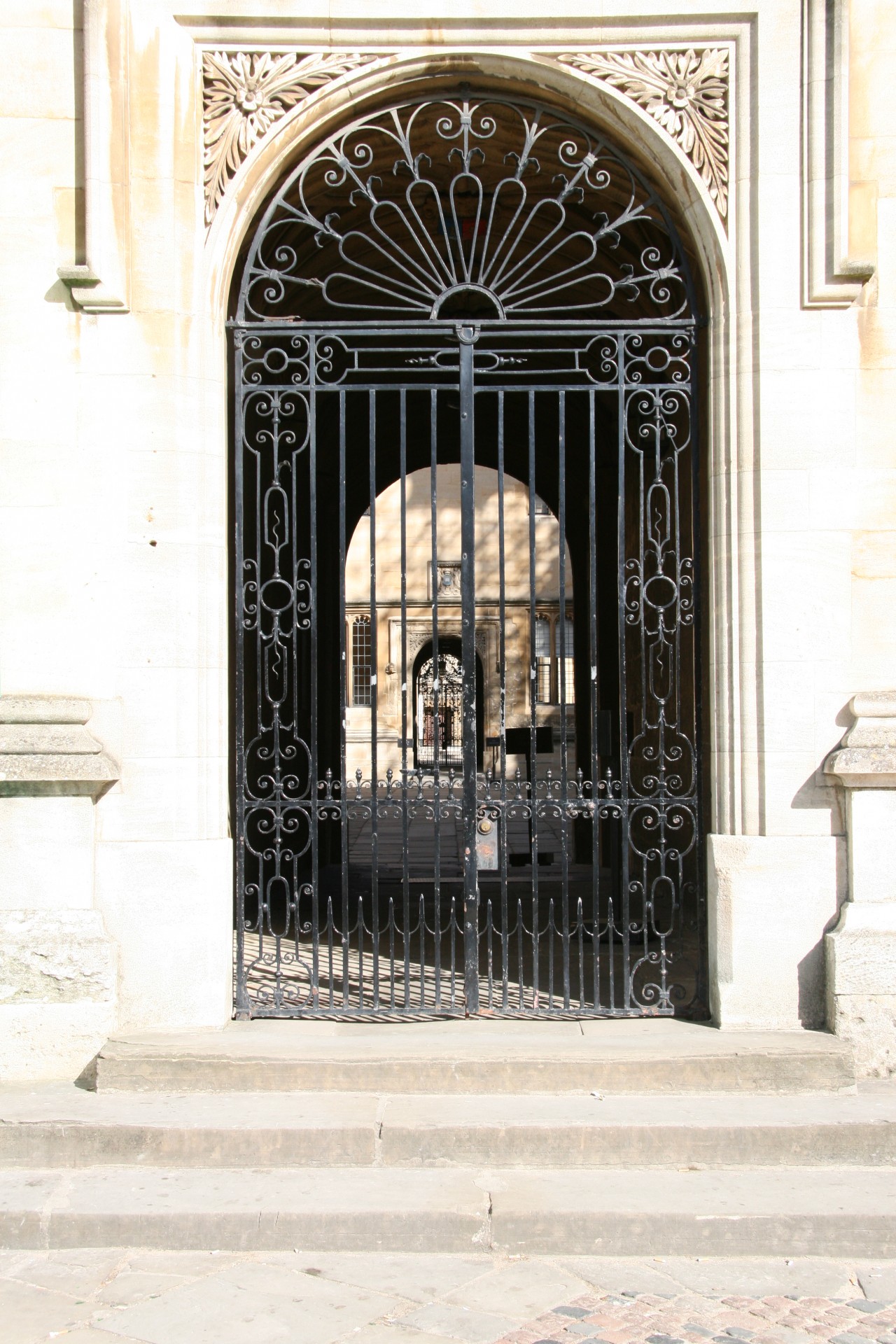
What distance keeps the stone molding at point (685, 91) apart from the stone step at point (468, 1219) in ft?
14.8

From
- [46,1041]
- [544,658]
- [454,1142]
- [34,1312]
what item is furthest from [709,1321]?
[544,658]

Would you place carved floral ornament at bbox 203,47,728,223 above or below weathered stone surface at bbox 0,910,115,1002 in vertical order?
above

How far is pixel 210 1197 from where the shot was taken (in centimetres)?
451

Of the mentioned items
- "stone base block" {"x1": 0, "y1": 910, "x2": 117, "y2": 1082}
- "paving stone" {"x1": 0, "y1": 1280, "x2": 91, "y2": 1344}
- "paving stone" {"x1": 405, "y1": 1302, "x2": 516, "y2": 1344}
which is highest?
"stone base block" {"x1": 0, "y1": 910, "x2": 117, "y2": 1082}

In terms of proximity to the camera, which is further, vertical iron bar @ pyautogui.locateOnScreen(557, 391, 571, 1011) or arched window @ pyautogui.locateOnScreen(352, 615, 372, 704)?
arched window @ pyautogui.locateOnScreen(352, 615, 372, 704)

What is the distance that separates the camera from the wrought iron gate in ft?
20.0

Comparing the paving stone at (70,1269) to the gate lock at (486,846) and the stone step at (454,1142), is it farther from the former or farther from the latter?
the gate lock at (486,846)

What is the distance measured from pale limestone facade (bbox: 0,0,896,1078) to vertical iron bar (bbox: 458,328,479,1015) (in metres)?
1.19

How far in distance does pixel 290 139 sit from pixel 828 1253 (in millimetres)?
5490

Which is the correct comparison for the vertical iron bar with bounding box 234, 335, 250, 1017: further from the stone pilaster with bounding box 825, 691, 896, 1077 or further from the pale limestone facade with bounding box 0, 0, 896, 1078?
the stone pilaster with bounding box 825, 691, 896, 1077

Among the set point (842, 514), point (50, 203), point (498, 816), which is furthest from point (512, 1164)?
point (50, 203)

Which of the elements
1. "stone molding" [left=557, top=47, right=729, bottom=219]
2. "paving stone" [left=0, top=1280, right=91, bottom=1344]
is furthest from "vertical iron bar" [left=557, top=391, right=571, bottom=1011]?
"paving stone" [left=0, top=1280, right=91, bottom=1344]

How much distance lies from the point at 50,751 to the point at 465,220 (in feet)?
18.4

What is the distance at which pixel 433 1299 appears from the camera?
3.93 m
